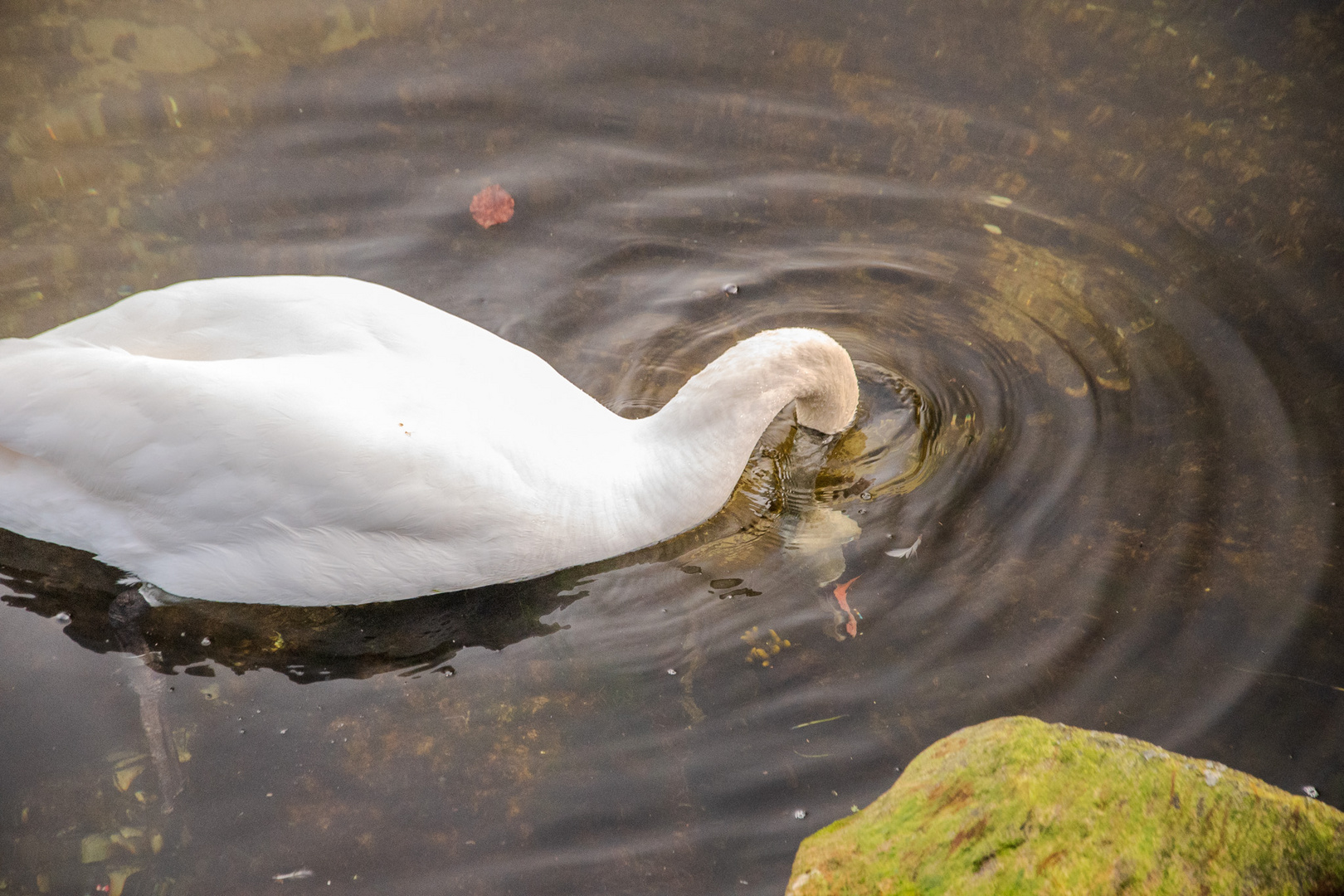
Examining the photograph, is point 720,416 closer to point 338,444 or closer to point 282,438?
point 338,444

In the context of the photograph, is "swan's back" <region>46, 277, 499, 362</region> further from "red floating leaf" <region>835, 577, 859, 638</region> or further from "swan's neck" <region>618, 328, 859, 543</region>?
"red floating leaf" <region>835, 577, 859, 638</region>

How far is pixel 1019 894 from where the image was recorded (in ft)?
7.08

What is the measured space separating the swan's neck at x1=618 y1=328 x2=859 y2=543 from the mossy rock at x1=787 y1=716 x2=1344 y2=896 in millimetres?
1545

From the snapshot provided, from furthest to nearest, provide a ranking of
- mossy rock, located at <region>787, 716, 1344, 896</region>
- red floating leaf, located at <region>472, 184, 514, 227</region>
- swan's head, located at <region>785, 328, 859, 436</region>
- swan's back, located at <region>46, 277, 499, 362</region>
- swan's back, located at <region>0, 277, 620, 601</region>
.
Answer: red floating leaf, located at <region>472, 184, 514, 227</region> < swan's head, located at <region>785, 328, 859, 436</region> < swan's back, located at <region>46, 277, 499, 362</region> < swan's back, located at <region>0, 277, 620, 601</region> < mossy rock, located at <region>787, 716, 1344, 896</region>

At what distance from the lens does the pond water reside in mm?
3404

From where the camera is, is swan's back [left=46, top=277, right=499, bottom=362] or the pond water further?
swan's back [left=46, top=277, right=499, bottom=362]

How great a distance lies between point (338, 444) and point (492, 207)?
2521mm

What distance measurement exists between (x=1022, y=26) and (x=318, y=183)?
14.6ft

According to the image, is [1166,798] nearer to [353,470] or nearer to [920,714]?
[920,714]

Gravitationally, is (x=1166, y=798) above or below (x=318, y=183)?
below

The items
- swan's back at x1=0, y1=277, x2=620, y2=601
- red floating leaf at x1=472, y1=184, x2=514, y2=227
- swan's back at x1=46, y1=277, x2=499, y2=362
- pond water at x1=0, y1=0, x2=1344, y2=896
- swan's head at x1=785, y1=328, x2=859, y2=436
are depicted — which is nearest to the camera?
swan's back at x1=0, y1=277, x2=620, y2=601

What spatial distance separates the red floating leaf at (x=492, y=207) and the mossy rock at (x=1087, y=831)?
3.85m

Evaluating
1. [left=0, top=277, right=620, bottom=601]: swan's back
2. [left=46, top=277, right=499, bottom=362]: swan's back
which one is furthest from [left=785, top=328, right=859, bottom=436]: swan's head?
[left=46, top=277, right=499, bottom=362]: swan's back

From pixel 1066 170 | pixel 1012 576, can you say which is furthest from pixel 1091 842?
pixel 1066 170
